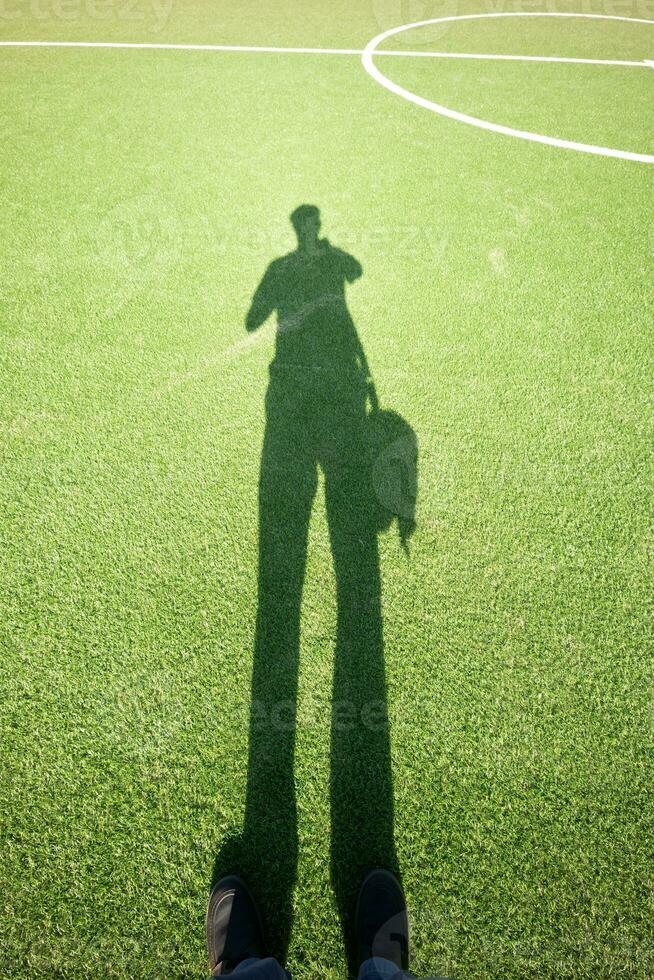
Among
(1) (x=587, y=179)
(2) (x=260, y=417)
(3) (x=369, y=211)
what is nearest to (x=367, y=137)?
(3) (x=369, y=211)

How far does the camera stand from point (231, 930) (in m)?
1.58

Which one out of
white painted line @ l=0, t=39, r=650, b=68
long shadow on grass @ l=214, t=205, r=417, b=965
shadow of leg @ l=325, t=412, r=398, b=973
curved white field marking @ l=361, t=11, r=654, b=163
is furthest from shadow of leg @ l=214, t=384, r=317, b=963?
white painted line @ l=0, t=39, r=650, b=68

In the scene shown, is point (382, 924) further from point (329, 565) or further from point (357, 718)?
point (329, 565)

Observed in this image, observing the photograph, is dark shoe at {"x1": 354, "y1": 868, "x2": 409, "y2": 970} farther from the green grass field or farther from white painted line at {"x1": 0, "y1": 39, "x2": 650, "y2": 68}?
white painted line at {"x1": 0, "y1": 39, "x2": 650, "y2": 68}

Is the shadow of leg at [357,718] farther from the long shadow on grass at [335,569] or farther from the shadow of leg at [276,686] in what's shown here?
the shadow of leg at [276,686]

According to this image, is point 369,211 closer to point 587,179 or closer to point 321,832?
point 587,179

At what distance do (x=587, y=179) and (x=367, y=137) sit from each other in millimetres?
2766

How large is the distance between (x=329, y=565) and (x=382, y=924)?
141 centimetres

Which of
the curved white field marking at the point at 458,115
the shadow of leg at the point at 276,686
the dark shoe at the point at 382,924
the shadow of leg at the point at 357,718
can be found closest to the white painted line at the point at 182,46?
the curved white field marking at the point at 458,115

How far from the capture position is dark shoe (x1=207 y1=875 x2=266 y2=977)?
157cm

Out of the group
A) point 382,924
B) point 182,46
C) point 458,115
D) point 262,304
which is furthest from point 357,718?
point 182,46

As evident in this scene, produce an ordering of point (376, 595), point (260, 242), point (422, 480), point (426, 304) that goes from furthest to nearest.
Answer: point (260, 242) < point (426, 304) < point (422, 480) < point (376, 595)

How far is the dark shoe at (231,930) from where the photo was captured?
1568 millimetres

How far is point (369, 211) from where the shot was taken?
475 centimetres
